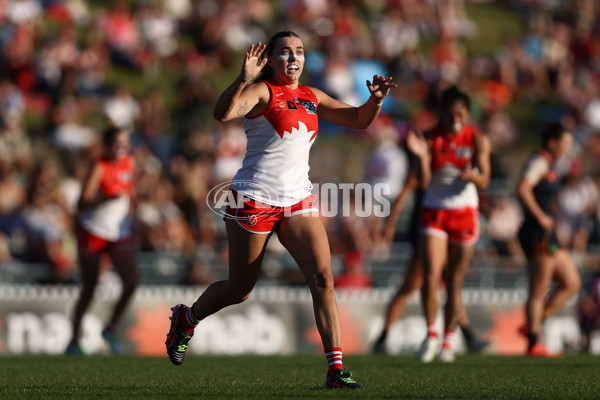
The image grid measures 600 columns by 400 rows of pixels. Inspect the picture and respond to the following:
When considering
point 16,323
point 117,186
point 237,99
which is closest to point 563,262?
point 117,186

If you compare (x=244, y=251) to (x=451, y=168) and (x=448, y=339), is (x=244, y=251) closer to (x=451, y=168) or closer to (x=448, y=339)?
(x=451, y=168)

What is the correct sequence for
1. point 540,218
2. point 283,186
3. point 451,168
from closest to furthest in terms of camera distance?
point 283,186, point 451,168, point 540,218

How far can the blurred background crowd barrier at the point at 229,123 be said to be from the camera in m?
17.0

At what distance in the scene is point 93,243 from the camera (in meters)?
12.1

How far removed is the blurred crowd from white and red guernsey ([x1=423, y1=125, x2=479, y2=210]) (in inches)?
192

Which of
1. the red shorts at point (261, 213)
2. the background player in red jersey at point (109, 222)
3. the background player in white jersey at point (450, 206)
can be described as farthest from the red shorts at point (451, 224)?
the background player in red jersey at point (109, 222)

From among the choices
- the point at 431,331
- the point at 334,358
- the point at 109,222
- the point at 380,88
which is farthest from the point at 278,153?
the point at 109,222

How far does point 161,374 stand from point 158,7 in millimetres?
15272

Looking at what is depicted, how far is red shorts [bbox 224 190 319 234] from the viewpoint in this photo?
23.8 feet

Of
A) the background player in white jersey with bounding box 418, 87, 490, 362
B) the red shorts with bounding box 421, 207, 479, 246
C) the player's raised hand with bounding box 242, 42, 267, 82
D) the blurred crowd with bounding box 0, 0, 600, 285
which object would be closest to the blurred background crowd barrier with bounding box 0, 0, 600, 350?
the blurred crowd with bounding box 0, 0, 600, 285

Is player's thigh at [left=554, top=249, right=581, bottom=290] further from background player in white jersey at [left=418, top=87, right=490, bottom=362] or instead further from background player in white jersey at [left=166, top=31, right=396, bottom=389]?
background player in white jersey at [left=166, top=31, right=396, bottom=389]

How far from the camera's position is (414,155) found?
34.5ft

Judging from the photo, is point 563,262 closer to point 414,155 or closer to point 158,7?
point 414,155

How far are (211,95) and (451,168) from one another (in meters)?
11.0
